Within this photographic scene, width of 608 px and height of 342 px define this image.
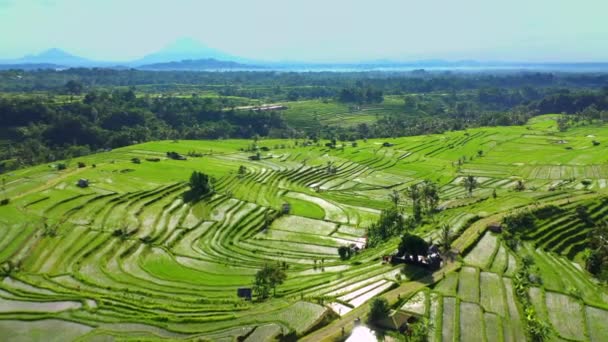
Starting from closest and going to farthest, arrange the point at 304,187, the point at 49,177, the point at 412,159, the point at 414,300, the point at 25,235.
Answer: the point at 414,300 < the point at 25,235 < the point at 49,177 < the point at 304,187 < the point at 412,159

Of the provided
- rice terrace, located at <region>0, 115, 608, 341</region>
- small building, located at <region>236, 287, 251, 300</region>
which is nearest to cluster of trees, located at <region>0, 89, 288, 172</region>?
rice terrace, located at <region>0, 115, 608, 341</region>

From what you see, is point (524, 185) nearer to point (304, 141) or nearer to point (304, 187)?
point (304, 187)

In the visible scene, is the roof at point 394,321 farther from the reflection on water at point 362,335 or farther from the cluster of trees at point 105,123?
the cluster of trees at point 105,123

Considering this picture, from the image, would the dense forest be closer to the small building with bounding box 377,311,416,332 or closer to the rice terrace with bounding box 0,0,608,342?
the rice terrace with bounding box 0,0,608,342

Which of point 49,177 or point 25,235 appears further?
point 49,177

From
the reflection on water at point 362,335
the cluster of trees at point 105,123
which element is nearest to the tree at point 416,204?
the reflection on water at point 362,335

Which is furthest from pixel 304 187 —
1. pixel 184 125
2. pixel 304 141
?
pixel 184 125
